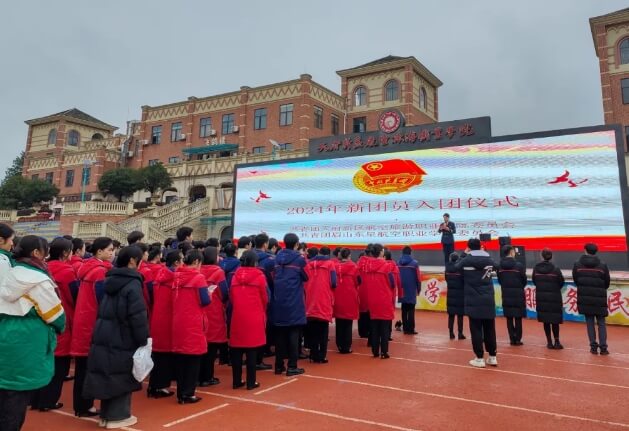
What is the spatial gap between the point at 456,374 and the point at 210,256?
150 inches

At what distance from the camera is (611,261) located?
13.4 meters

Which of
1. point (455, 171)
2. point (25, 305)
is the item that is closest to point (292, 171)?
point (455, 171)

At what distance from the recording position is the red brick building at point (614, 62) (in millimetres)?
27109

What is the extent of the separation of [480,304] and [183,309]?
4.29 meters

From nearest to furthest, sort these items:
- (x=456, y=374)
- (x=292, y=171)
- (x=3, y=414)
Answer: (x=3, y=414) → (x=456, y=374) → (x=292, y=171)

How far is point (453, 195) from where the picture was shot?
16.0m

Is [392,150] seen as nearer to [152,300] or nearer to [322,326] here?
[322,326]

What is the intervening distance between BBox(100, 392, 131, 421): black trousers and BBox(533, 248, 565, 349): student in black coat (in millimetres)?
7057

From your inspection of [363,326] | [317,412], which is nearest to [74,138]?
[363,326]

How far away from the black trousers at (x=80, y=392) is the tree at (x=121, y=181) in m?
29.7

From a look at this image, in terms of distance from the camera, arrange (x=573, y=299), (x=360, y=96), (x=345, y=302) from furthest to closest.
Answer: (x=360, y=96), (x=573, y=299), (x=345, y=302)

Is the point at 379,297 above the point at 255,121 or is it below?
below

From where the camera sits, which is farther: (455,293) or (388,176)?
(388,176)

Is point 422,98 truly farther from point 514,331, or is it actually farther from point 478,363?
point 478,363
